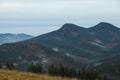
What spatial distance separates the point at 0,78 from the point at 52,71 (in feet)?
337

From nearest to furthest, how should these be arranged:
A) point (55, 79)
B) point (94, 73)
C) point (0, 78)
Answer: point (0, 78) → point (55, 79) → point (94, 73)

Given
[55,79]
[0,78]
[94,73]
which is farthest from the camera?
[94,73]

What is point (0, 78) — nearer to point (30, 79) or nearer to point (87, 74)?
point (30, 79)

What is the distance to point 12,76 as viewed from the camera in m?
27.7

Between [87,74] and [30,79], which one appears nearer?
[30,79]

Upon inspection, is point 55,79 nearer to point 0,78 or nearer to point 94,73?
point 0,78

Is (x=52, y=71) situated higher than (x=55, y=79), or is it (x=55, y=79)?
(x=55, y=79)

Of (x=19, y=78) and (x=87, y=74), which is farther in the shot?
(x=87, y=74)

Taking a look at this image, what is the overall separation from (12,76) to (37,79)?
2.03m

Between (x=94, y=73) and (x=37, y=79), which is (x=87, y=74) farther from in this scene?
(x=37, y=79)

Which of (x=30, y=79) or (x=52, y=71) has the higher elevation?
(x=30, y=79)

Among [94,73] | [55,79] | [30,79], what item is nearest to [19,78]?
[30,79]

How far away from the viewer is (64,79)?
2945 centimetres

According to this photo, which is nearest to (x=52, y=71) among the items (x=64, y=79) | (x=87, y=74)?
(x=87, y=74)
